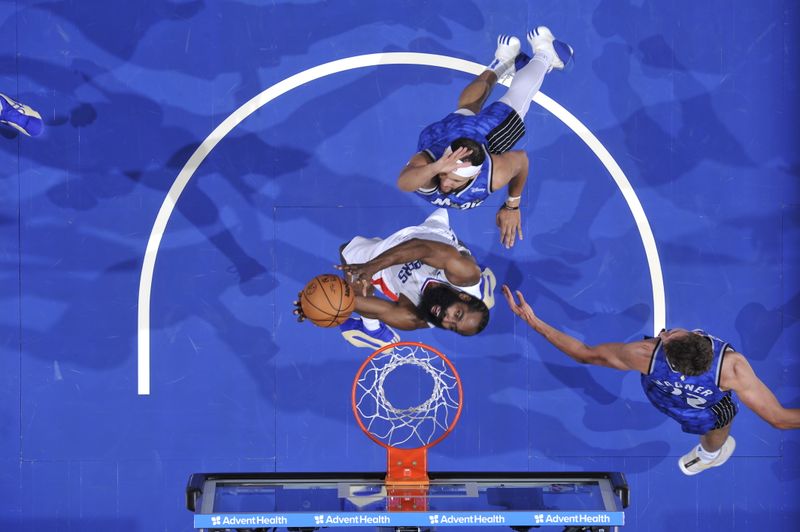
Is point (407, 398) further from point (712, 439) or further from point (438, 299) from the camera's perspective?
point (712, 439)

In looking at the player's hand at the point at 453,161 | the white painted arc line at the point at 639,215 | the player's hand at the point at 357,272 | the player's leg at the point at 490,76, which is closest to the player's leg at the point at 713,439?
the white painted arc line at the point at 639,215

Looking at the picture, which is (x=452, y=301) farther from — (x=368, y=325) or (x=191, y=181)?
(x=191, y=181)

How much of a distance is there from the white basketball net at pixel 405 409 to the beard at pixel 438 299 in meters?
0.42

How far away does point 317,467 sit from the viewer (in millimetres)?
8555

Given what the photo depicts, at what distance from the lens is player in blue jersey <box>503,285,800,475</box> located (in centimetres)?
716

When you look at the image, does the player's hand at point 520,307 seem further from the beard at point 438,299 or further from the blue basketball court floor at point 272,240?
the beard at point 438,299

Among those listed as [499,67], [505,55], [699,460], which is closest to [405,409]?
[699,460]

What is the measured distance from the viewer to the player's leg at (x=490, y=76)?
8234 millimetres

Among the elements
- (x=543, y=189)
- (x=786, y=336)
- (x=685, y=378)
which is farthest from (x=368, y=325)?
(x=786, y=336)

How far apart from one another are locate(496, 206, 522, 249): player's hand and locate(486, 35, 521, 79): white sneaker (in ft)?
4.33

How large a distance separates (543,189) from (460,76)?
4.51ft

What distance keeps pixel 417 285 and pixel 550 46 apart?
2608 mm

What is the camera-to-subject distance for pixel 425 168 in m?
7.54

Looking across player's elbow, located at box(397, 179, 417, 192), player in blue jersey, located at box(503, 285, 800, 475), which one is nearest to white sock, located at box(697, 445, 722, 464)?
player in blue jersey, located at box(503, 285, 800, 475)
